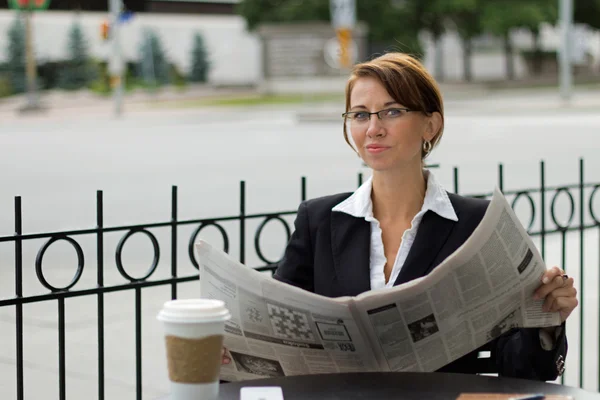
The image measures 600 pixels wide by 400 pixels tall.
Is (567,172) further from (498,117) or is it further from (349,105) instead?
(498,117)

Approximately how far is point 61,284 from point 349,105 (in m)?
4.73

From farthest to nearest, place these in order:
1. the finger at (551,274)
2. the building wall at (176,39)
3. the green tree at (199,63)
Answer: the green tree at (199,63), the building wall at (176,39), the finger at (551,274)

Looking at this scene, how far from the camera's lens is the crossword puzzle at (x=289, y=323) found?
2084mm

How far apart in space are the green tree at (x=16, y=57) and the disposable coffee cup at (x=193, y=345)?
166ft

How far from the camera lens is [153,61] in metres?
58.4

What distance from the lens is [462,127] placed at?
2450 centimetres

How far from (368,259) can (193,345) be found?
888mm

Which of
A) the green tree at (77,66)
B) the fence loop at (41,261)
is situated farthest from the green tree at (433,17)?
the fence loop at (41,261)

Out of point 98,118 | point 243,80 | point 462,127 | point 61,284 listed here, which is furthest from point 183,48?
point 61,284

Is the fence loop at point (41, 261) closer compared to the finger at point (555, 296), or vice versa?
the finger at point (555, 296)

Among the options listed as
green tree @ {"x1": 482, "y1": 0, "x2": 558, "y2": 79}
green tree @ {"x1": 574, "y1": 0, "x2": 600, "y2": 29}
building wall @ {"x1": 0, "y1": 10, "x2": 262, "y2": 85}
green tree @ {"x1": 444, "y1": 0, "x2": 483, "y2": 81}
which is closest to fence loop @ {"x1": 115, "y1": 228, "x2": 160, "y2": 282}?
green tree @ {"x1": 482, "y1": 0, "x2": 558, "y2": 79}

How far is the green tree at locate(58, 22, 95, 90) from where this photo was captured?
52625mm

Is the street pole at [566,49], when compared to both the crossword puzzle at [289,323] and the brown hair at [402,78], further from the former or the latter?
the crossword puzzle at [289,323]

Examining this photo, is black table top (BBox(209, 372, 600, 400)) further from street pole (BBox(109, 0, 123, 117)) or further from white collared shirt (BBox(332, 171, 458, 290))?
street pole (BBox(109, 0, 123, 117))
